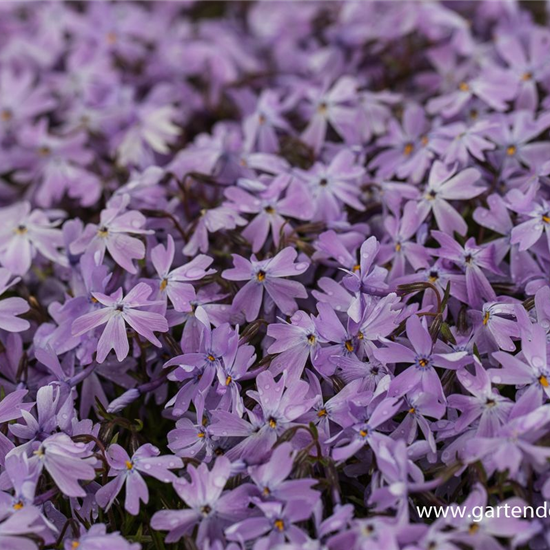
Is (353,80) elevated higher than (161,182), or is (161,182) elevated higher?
(353,80)

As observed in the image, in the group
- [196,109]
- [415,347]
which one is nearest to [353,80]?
[196,109]

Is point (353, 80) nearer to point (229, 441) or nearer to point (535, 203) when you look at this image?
point (535, 203)

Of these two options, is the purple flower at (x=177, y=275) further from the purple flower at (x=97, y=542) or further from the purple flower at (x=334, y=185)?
the purple flower at (x=97, y=542)

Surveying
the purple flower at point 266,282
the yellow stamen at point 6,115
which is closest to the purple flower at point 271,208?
the purple flower at point 266,282

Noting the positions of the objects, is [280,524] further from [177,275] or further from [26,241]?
[26,241]

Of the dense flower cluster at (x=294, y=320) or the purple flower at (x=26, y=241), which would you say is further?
the purple flower at (x=26, y=241)

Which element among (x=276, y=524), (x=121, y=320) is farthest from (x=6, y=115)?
(x=276, y=524)

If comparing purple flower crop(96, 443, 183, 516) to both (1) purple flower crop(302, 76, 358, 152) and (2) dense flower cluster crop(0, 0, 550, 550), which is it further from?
(1) purple flower crop(302, 76, 358, 152)

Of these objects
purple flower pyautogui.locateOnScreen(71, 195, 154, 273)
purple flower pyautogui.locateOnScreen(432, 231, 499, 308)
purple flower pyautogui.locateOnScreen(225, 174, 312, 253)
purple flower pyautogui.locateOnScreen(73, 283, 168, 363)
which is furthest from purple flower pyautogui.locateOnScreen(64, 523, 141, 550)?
purple flower pyautogui.locateOnScreen(432, 231, 499, 308)
